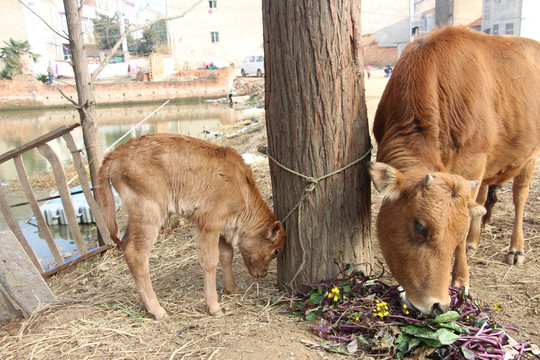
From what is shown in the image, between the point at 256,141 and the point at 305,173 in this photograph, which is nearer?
the point at 305,173

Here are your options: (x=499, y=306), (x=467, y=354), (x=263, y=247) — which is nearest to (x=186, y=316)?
(x=263, y=247)

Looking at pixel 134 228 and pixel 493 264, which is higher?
pixel 134 228

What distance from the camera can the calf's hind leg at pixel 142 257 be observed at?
3848 mm

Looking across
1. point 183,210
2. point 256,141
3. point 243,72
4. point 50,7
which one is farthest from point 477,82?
point 50,7

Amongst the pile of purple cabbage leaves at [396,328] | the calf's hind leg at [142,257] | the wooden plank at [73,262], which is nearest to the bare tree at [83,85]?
the wooden plank at [73,262]

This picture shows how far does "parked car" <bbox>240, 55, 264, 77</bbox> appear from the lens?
40906 mm

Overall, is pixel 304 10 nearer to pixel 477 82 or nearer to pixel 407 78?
pixel 407 78

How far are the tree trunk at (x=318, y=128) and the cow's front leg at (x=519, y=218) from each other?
1.90 metres

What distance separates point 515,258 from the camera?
4836mm

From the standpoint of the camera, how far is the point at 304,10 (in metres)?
3.47

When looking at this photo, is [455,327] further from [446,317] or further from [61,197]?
[61,197]

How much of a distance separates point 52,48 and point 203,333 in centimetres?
5074

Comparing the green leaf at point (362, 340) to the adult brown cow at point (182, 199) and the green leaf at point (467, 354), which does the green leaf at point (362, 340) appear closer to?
the green leaf at point (467, 354)

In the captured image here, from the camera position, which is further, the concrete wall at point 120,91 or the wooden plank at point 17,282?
the concrete wall at point 120,91
